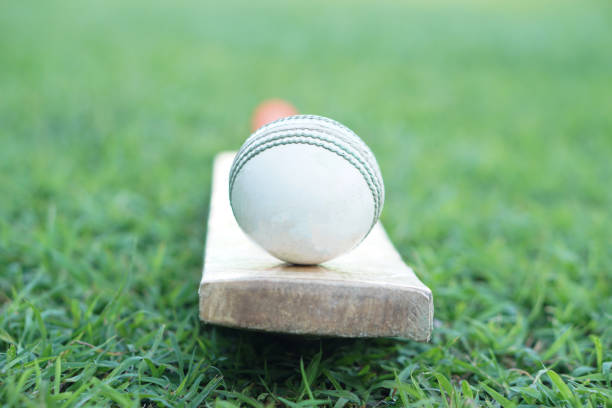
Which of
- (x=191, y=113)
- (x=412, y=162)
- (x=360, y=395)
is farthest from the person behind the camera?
(x=191, y=113)

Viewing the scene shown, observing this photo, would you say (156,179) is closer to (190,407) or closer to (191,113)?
(191,113)

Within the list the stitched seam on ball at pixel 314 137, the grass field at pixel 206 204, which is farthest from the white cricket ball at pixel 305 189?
the grass field at pixel 206 204

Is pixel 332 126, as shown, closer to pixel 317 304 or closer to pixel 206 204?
pixel 317 304

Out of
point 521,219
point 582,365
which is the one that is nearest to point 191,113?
point 521,219

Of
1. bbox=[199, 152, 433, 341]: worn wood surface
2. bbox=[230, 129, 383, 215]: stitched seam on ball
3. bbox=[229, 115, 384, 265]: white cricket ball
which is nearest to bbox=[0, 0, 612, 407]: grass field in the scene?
bbox=[199, 152, 433, 341]: worn wood surface

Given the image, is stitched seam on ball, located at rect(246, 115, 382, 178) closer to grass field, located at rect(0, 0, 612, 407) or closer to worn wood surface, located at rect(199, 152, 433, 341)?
worn wood surface, located at rect(199, 152, 433, 341)

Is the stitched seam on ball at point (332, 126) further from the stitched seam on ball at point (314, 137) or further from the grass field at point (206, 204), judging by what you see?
the grass field at point (206, 204)
